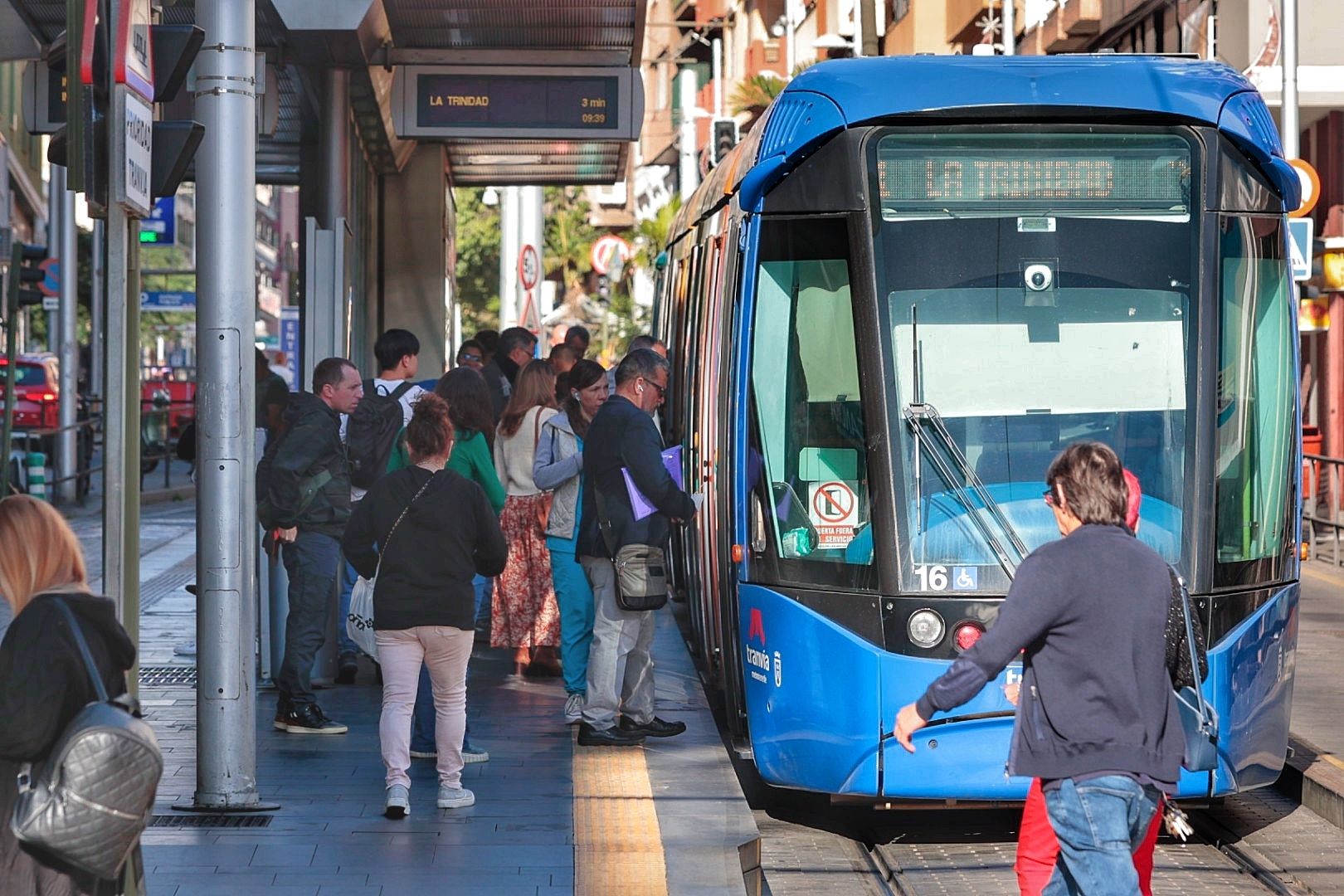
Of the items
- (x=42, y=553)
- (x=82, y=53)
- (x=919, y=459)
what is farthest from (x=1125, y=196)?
(x=42, y=553)

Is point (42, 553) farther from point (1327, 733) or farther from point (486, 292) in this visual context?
point (486, 292)

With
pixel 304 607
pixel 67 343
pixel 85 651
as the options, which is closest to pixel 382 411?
pixel 304 607

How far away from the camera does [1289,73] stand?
19.9 m

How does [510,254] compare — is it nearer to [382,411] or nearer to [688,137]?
[382,411]

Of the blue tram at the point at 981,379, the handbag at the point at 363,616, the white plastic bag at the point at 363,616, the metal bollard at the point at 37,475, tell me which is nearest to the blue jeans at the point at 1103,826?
the blue tram at the point at 981,379

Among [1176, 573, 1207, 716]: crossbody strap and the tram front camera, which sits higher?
the tram front camera

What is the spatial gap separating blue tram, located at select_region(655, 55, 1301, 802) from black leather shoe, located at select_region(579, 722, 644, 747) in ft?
3.07

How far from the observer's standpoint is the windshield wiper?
7848mm

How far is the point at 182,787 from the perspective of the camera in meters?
8.12

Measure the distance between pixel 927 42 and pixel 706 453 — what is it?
25.8 meters

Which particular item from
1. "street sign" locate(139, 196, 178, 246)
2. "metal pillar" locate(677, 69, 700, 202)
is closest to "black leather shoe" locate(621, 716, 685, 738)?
"street sign" locate(139, 196, 178, 246)

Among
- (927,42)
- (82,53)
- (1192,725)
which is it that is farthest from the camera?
(927,42)

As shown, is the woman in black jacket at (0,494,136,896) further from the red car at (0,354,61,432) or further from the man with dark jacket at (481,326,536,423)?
the red car at (0,354,61,432)

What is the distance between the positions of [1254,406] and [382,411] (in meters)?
4.23
